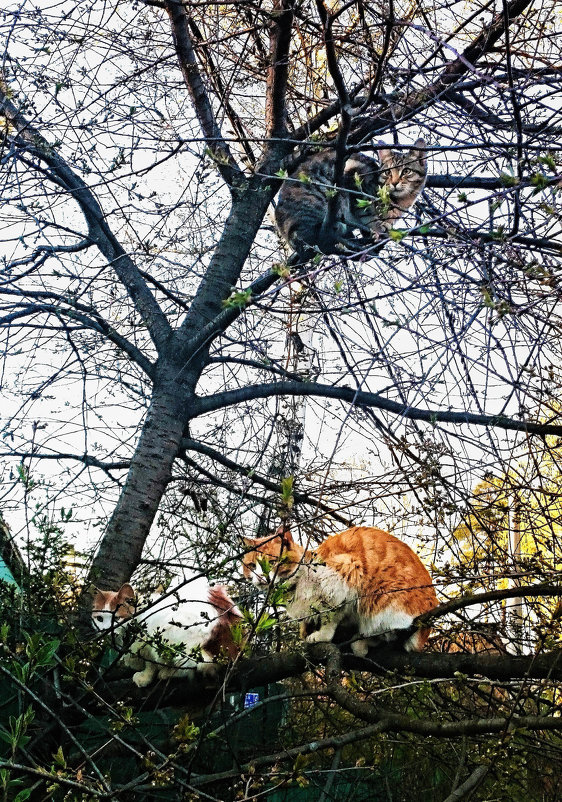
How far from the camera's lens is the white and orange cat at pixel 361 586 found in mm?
3197

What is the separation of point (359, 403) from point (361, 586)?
985 mm

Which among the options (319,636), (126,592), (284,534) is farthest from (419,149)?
(126,592)

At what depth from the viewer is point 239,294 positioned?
219cm

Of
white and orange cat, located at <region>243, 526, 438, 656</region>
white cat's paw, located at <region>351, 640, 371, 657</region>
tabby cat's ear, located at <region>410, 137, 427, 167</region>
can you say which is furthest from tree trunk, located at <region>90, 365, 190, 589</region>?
tabby cat's ear, located at <region>410, 137, 427, 167</region>

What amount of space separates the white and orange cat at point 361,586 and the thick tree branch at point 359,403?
0.62 meters

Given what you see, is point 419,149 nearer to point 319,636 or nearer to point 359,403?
point 359,403

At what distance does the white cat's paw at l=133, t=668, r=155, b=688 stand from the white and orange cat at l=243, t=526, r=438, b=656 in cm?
60

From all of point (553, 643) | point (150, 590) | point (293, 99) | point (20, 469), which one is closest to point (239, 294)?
point (20, 469)

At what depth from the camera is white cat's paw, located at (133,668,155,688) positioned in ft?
10.8

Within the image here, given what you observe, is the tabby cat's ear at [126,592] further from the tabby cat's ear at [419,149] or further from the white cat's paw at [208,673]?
the tabby cat's ear at [419,149]

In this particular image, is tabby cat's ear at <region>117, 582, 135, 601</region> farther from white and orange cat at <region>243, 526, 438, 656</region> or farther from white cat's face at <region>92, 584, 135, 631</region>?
white and orange cat at <region>243, 526, 438, 656</region>

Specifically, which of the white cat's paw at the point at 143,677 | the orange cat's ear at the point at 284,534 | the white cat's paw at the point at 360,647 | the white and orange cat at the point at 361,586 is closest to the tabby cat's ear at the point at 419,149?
the orange cat's ear at the point at 284,534

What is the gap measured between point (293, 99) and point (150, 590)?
3.02 meters

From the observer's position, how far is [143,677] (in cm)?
333
